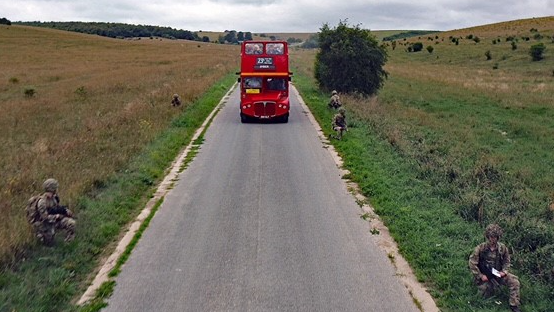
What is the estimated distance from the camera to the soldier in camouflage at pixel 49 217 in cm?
821

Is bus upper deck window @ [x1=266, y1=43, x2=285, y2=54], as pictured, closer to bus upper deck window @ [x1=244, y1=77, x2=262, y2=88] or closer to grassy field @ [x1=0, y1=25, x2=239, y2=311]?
bus upper deck window @ [x1=244, y1=77, x2=262, y2=88]

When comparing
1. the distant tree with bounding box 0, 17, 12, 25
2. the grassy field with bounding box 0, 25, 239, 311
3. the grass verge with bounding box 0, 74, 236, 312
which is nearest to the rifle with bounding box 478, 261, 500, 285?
the grass verge with bounding box 0, 74, 236, 312

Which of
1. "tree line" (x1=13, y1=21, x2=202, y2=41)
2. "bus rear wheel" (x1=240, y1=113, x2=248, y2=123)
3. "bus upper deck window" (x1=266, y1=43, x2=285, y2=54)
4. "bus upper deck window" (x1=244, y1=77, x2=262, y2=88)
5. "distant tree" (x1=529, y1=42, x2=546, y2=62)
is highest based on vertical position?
"tree line" (x1=13, y1=21, x2=202, y2=41)

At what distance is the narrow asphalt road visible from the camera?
6.89 meters

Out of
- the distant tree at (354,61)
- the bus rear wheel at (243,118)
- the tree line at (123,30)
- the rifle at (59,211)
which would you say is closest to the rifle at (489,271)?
the rifle at (59,211)

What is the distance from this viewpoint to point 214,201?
11.3 metres

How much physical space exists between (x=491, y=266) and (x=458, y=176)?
614 centimetres

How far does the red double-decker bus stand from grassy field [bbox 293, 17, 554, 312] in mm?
2259

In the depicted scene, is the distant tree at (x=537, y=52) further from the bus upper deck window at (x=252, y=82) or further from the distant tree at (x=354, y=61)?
the bus upper deck window at (x=252, y=82)

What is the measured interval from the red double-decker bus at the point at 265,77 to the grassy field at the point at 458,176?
2.26 metres

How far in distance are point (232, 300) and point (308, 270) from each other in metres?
1.44

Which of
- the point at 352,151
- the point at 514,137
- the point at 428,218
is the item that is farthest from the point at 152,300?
the point at 514,137

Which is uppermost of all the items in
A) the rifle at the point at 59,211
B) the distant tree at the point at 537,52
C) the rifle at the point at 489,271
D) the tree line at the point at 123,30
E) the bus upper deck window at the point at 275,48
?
the tree line at the point at 123,30

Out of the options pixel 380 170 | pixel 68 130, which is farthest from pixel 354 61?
pixel 380 170
